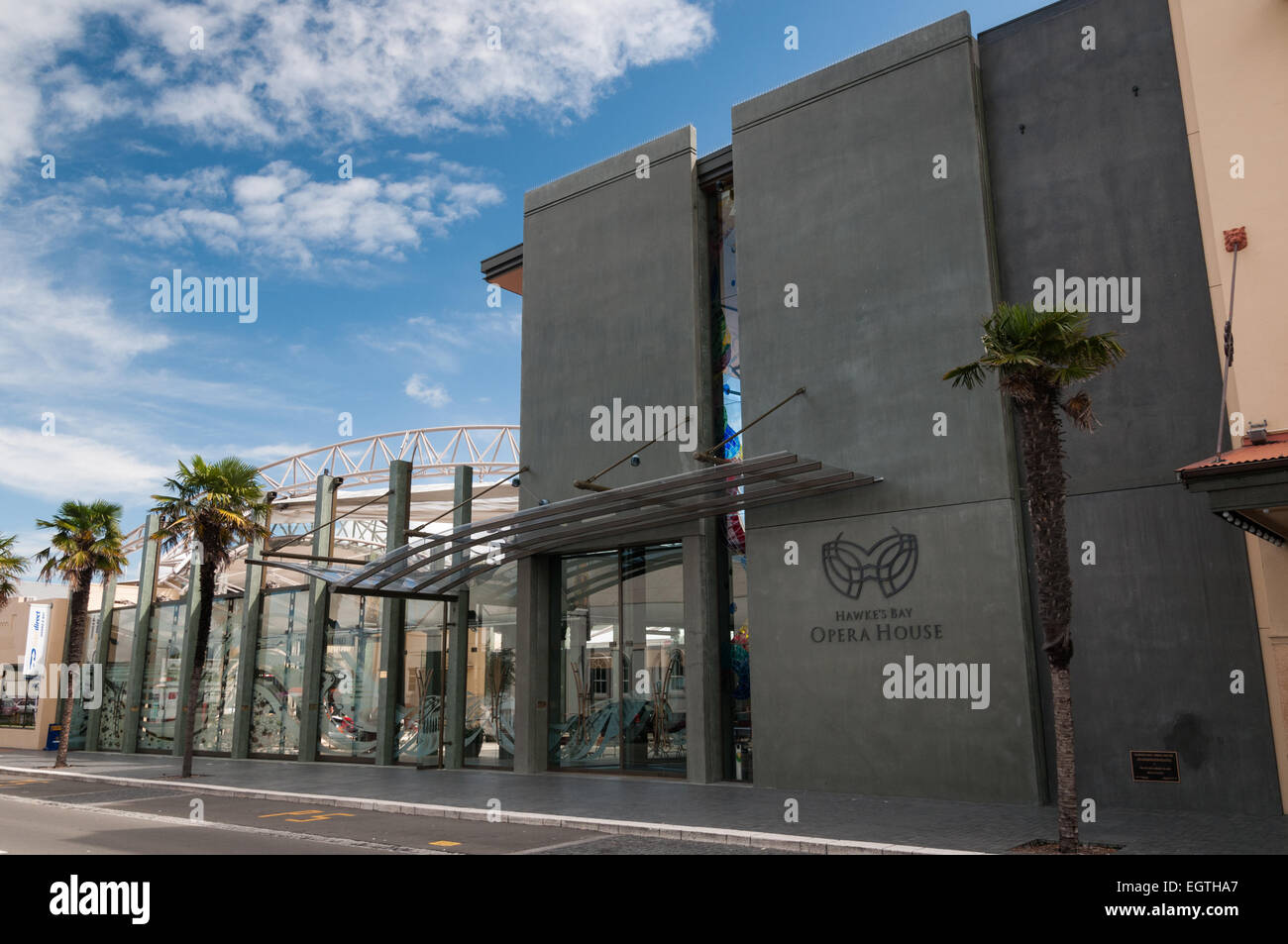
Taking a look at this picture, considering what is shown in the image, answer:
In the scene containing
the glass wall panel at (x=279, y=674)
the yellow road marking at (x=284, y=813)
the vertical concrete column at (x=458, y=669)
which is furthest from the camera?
the glass wall panel at (x=279, y=674)

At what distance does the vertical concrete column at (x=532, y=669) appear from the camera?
21.2 metres

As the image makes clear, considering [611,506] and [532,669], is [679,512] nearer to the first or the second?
[611,506]

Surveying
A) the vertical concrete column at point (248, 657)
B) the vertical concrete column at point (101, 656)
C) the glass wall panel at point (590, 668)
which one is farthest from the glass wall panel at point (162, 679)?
the glass wall panel at point (590, 668)

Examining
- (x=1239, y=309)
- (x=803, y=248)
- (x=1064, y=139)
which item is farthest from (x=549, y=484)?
(x=1239, y=309)

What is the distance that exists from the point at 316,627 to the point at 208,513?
17.3 feet

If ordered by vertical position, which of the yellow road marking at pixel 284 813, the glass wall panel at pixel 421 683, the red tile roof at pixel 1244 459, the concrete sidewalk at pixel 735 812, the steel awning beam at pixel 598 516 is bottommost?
the yellow road marking at pixel 284 813

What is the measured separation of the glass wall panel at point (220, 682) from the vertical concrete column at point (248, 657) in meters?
0.54

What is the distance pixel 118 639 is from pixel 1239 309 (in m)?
36.5

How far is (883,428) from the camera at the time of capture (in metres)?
16.7

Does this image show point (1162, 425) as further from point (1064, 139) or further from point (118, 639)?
point (118, 639)

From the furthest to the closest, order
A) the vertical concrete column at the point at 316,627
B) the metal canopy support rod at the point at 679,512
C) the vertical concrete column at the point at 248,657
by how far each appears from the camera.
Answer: the vertical concrete column at the point at 248,657 → the vertical concrete column at the point at 316,627 → the metal canopy support rod at the point at 679,512

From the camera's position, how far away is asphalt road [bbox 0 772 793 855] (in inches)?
452

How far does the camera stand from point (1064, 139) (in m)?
15.8

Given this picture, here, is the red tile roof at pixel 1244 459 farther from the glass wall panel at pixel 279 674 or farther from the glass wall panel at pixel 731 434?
the glass wall panel at pixel 279 674
